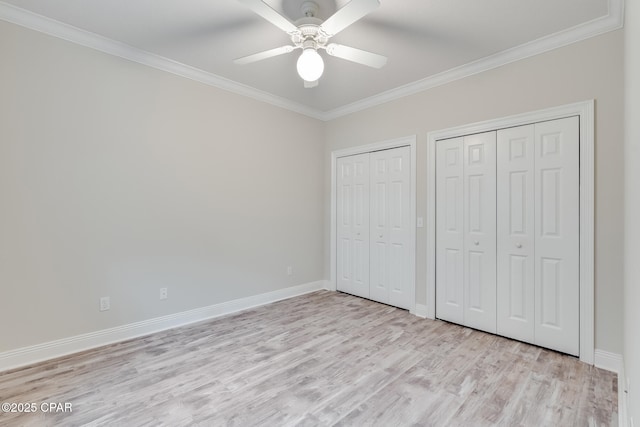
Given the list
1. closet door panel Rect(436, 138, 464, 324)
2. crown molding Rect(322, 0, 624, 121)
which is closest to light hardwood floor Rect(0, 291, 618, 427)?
closet door panel Rect(436, 138, 464, 324)

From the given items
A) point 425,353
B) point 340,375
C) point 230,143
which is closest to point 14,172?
point 230,143

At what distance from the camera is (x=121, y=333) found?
2.71m

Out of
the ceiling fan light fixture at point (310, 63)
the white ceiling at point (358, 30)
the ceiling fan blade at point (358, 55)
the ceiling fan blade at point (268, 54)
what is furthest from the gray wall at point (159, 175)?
the ceiling fan light fixture at point (310, 63)

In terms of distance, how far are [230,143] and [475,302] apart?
324 centimetres

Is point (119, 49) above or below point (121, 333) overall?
above

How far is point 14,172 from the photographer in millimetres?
2240

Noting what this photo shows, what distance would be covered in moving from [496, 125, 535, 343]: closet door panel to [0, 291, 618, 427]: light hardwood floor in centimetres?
24

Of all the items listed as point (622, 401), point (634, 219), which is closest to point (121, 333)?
point (634, 219)

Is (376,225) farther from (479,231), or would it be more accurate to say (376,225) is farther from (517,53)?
(517,53)

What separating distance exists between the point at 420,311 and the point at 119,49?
4.09 metres

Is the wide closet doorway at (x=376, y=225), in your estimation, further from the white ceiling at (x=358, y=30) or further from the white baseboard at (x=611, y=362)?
the white baseboard at (x=611, y=362)

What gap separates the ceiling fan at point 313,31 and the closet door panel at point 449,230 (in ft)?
4.90

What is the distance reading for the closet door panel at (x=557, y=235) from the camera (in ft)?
7.97

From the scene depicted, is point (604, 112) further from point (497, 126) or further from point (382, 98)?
point (382, 98)
